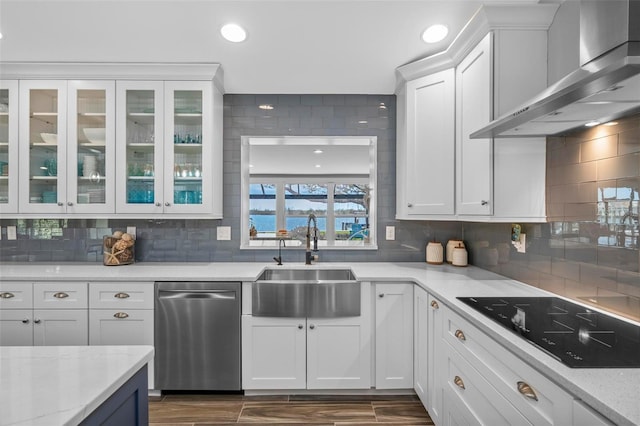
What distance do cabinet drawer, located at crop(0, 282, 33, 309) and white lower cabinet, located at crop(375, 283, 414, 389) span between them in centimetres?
233

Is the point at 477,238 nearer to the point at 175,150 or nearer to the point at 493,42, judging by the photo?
the point at 493,42

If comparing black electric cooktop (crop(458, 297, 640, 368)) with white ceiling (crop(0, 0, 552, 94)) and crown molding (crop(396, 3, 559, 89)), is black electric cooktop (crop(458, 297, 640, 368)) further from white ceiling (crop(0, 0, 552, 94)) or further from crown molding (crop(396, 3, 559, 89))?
white ceiling (crop(0, 0, 552, 94))

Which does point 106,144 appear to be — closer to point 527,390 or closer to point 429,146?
point 429,146

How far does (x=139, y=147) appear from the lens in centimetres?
251

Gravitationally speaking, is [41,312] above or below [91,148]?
below

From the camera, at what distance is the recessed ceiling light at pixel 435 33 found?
6.84 ft

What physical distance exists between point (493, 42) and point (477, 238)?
1.39m

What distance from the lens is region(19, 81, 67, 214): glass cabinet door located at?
8.09 ft

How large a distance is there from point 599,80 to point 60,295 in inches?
118

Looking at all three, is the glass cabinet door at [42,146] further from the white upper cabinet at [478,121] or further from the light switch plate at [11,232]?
the white upper cabinet at [478,121]

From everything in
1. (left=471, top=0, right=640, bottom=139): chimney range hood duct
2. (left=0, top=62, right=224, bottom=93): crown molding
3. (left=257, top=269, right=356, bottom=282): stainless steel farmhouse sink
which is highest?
(left=0, top=62, right=224, bottom=93): crown molding

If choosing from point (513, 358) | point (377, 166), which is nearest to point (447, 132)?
point (377, 166)

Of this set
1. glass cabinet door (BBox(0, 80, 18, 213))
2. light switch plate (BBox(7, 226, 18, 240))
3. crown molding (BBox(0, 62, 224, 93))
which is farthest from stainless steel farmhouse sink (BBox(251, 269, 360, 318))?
light switch plate (BBox(7, 226, 18, 240))

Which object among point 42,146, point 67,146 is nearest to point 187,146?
point 67,146
